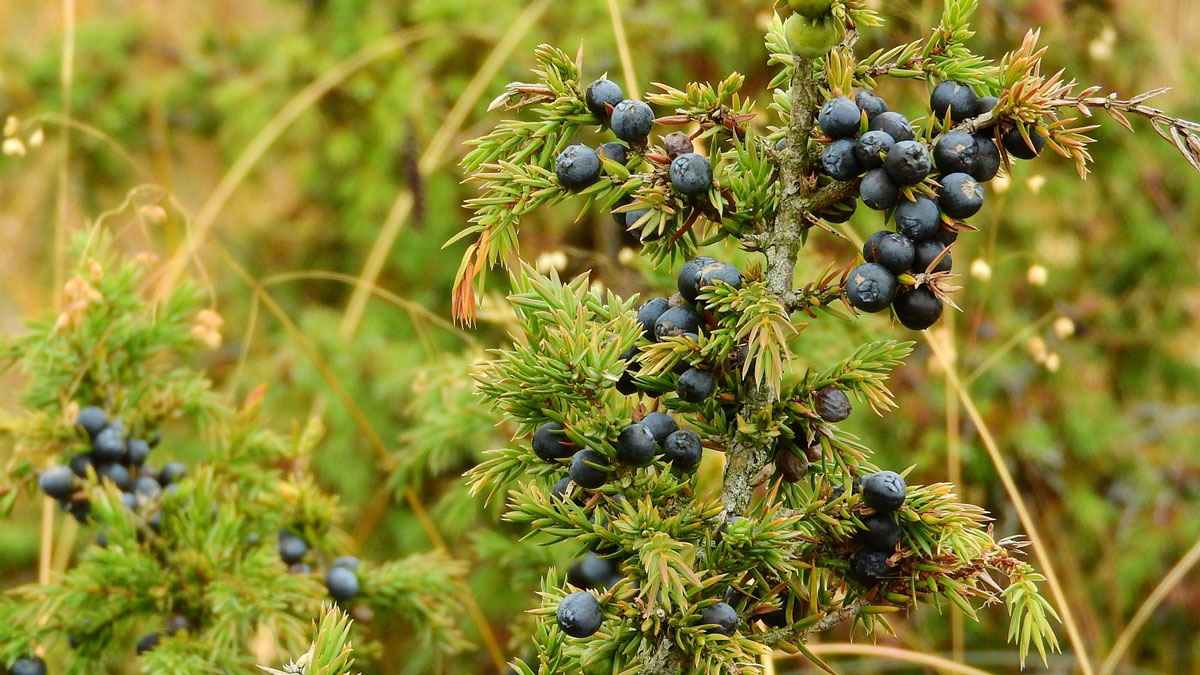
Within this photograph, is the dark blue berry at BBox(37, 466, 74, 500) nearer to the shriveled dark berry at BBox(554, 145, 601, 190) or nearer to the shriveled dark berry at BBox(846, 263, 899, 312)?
the shriveled dark berry at BBox(554, 145, 601, 190)

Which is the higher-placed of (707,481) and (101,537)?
(707,481)

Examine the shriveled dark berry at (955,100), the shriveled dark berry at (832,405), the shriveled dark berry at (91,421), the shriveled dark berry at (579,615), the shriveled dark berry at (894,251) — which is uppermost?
the shriveled dark berry at (955,100)

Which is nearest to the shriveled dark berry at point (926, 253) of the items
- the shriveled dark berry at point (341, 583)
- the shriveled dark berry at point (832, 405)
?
the shriveled dark berry at point (832, 405)

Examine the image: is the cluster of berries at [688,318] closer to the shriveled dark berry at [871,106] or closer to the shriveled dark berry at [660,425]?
the shriveled dark berry at [660,425]

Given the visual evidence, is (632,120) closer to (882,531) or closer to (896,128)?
(896,128)

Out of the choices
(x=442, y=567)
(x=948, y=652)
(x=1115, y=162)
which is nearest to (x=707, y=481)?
(x=442, y=567)

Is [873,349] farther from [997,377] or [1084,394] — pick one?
[1084,394]
